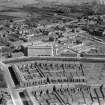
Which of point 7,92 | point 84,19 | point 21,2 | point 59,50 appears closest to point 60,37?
point 59,50

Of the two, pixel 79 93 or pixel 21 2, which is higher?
pixel 21 2

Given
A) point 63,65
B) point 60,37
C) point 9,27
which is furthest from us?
point 9,27

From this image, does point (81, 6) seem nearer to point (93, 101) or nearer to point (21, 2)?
point (21, 2)

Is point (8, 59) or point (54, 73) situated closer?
point (54, 73)

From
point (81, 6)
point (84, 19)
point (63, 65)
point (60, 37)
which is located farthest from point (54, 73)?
point (81, 6)

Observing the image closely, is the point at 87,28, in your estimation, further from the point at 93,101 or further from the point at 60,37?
the point at 93,101

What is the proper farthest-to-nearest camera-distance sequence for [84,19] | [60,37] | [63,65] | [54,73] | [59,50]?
[84,19], [60,37], [59,50], [63,65], [54,73]

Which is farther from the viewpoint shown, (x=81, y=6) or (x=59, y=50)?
(x=81, y=6)
